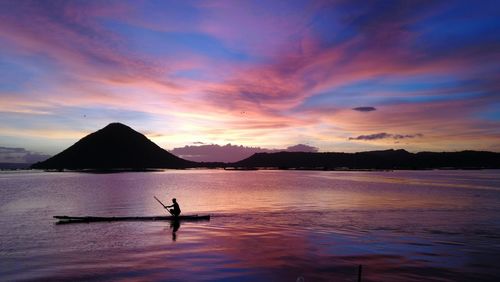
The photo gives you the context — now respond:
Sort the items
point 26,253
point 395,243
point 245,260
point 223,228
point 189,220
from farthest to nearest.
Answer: point 189,220
point 223,228
point 395,243
point 26,253
point 245,260

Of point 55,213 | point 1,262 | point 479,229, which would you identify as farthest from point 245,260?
point 55,213

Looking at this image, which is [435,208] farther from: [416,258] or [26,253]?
[26,253]

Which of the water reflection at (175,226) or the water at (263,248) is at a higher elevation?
the water reflection at (175,226)

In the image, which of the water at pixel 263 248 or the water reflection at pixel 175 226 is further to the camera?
the water reflection at pixel 175 226

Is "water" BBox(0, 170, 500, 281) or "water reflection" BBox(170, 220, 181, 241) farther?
"water reflection" BBox(170, 220, 181, 241)

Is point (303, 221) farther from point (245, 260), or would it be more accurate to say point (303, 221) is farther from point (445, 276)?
point (445, 276)

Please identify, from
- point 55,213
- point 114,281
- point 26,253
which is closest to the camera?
point 114,281

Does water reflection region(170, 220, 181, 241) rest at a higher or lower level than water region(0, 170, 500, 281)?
higher

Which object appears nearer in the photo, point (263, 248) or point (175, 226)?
point (263, 248)

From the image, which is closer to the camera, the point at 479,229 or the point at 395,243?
the point at 395,243

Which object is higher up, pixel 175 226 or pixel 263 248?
pixel 175 226

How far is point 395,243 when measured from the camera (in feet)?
110

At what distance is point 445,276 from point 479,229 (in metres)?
21.3

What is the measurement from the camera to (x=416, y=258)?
28.2 metres
